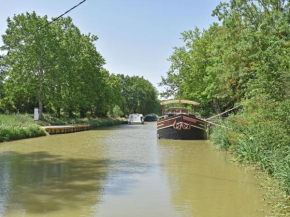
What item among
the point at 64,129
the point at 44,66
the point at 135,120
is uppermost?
the point at 44,66

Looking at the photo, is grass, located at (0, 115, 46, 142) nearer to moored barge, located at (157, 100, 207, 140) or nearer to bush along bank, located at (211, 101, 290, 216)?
moored barge, located at (157, 100, 207, 140)

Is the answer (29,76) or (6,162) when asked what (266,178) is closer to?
(6,162)

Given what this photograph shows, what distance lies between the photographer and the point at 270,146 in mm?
9875

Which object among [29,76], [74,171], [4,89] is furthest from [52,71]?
[74,171]

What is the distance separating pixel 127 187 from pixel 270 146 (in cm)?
443

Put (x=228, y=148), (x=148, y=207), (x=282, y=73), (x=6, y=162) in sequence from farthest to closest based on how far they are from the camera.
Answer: (x=228, y=148)
(x=6, y=162)
(x=282, y=73)
(x=148, y=207)

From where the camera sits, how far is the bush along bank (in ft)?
23.0

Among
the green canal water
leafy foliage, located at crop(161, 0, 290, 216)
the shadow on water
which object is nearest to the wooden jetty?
leafy foliage, located at crop(161, 0, 290, 216)

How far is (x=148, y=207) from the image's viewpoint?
682 cm

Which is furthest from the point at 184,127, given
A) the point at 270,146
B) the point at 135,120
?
the point at 135,120

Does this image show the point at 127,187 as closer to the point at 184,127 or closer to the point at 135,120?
the point at 184,127

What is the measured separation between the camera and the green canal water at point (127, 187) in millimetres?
6598

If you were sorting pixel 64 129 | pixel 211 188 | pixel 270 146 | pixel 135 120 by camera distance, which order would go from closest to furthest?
pixel 211 188
pixel 270 146
pixel 64 129
pixel 135 120

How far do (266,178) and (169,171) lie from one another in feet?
10.4
